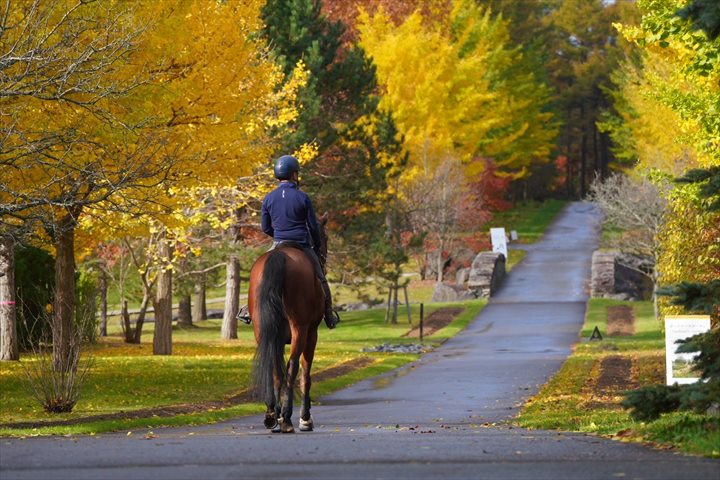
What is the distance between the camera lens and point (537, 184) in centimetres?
9906

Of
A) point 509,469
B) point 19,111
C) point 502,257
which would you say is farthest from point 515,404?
point 502,257

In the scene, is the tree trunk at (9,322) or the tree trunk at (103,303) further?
the tree trunk at (103,303)

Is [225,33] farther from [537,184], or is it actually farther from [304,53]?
[537,184]

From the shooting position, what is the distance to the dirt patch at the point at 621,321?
41.0m

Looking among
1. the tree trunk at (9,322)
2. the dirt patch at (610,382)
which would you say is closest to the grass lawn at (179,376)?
the tree trunk at (9,322)

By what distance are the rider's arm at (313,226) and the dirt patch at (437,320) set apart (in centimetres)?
2788

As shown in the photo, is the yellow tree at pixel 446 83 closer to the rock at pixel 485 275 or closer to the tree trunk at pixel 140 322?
the rock at pixel 485 275

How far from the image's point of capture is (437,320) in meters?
46.1

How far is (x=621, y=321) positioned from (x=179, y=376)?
2237 cm

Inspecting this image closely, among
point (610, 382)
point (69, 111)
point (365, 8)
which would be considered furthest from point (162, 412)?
point (365, 8)

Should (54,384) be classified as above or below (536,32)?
below

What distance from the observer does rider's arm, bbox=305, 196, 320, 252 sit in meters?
13.5

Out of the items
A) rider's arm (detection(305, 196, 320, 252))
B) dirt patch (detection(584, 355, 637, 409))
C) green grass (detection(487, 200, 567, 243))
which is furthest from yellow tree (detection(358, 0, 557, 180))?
rider's arm (detection(305, 196, 320, 252))

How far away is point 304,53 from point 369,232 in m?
6.52
